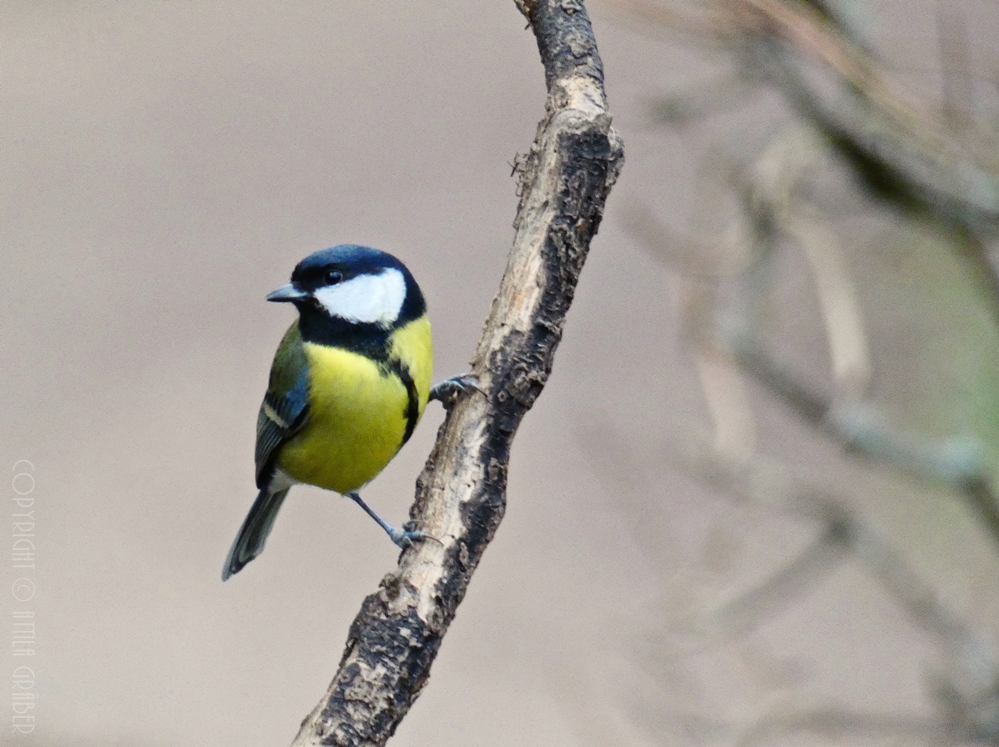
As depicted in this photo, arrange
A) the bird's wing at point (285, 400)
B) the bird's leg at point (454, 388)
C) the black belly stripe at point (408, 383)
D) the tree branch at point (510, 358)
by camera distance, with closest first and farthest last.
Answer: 1. the tree branch at point (510, 358)
2. the bird's leg at point (454, 388)
3. the black belly stripe at point (408, 383)
4. the bird's wing at point (285, 400)

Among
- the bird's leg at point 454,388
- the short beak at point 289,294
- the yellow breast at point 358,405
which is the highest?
the short beak at point 289,294

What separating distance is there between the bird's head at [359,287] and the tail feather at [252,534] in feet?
2.56

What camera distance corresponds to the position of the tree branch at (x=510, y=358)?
70.9 inches

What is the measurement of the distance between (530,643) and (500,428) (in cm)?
342

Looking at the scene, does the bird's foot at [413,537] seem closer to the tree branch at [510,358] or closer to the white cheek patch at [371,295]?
the tree branch at [510,358]

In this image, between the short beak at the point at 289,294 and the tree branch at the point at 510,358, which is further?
the short beak at the point at 289,294

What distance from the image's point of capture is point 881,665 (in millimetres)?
5066

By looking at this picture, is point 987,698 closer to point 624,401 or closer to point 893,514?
point 893,514

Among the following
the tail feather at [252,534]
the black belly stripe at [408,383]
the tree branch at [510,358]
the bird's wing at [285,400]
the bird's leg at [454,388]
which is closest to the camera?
the tree branch at [510,358]

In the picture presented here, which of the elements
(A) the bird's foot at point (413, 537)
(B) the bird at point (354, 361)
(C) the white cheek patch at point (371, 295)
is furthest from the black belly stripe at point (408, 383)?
(A) the bird's foot at point (413, 537)

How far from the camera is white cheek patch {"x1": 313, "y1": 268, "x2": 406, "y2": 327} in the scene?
2.55 m

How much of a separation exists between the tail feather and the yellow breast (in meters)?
0.47

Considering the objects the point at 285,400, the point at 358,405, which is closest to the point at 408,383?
the point at 358,405

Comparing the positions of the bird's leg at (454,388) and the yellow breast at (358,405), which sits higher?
the yellow breast at (358,405)
